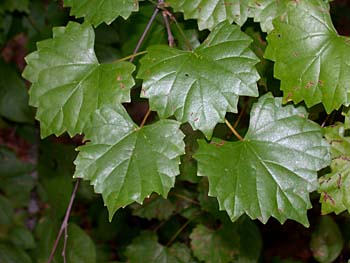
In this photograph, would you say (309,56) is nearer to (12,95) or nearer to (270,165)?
(270,165)

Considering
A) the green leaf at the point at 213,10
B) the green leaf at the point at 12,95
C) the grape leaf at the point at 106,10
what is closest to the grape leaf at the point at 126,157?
the grape leaf at the point at 106,10

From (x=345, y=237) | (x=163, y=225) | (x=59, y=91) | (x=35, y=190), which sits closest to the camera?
(x=59, y=91)

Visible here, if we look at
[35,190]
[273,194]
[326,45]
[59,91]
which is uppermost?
[326,45]

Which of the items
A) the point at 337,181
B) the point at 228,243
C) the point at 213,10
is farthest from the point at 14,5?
the point at 337,181

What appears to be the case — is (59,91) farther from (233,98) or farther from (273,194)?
(273,194)

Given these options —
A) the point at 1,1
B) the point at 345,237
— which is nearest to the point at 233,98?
the point at 345,237

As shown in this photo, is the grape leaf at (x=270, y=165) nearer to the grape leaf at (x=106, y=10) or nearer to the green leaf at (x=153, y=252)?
the grape leaf at (x=106, y=10)
